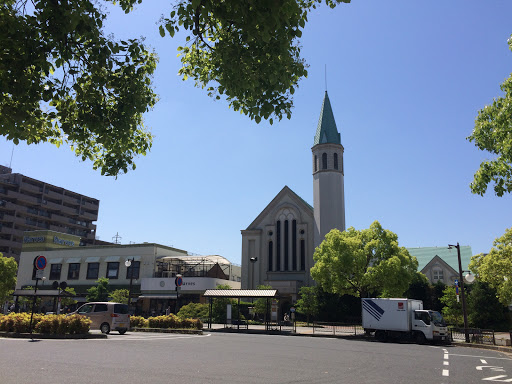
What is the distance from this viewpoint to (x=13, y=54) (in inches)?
300

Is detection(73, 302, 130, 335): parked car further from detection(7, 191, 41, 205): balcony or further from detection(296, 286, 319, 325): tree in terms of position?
detection(7, 191, 41, 205): balcony

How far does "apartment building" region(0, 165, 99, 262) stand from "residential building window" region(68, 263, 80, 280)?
83.9 ft

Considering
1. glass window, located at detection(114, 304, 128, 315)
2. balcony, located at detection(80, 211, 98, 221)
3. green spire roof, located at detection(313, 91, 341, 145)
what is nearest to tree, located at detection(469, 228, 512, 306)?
green spire roof, located at detection(313, 91, 341, 145)

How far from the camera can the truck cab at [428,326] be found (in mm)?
25031

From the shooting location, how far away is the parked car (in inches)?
939

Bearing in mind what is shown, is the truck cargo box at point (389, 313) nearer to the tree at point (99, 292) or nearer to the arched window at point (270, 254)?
the arched window at point (270, 254)

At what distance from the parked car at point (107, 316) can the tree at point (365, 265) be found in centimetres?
1737

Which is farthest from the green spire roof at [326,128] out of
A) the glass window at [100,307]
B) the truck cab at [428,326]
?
the glass window at [100,307]

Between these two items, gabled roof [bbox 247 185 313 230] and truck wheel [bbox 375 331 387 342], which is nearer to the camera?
truck wheel [bbox 375 331 387 342]

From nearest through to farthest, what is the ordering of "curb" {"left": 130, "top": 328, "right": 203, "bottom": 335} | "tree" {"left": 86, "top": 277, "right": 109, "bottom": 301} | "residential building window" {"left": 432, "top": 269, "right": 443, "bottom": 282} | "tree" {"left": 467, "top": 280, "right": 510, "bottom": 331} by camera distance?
"curb" {"left": 130, "top": 328, "right": 203, "bottom": 335} → "tree" {"left": 467, "top": 280, "right": 510, "bottom": 331} → "tree" {"left": 86, "top": 277, "right": 109, "bottom": 301} → "residential building window" {"left": 432, "top": 269, "right": 443, "bottom": 282}

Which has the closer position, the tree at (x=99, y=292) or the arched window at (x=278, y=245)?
the tree at (x=99, y=292)

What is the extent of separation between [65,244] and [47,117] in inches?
2531

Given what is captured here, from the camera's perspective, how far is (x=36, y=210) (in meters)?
86.0

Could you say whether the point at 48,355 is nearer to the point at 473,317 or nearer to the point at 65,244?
the point at 473,317
